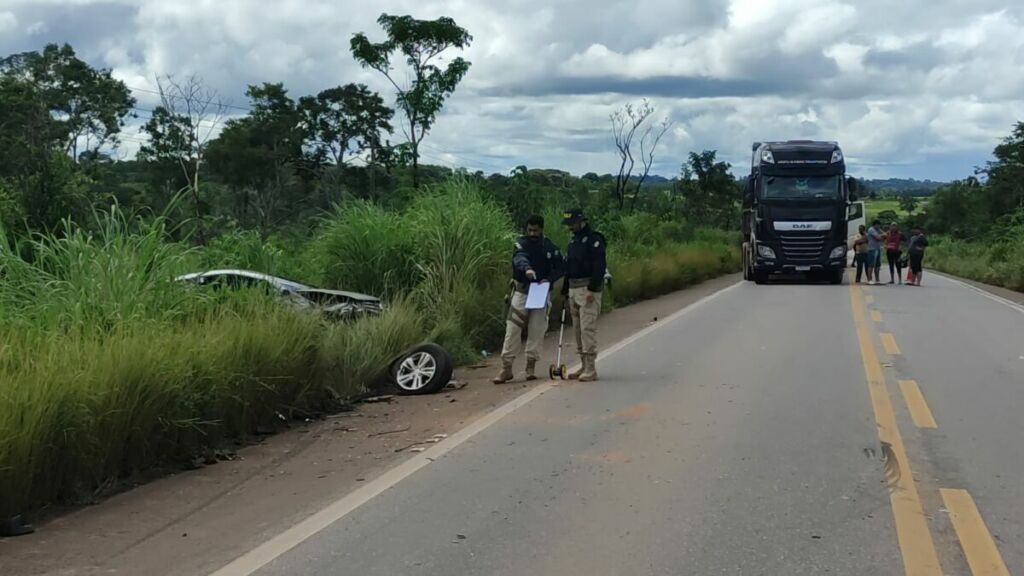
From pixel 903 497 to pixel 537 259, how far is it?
19.0 feet

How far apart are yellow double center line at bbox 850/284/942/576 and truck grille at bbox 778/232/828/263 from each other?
17.3 m

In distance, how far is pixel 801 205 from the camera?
27141 millimetres

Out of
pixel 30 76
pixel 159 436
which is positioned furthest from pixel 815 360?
pixel 30 76

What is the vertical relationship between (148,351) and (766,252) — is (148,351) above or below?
above

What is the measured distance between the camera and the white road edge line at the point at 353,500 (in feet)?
15.9

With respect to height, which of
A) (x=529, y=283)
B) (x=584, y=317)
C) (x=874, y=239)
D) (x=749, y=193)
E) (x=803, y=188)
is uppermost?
(x=803, y=188)

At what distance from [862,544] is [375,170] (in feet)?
123

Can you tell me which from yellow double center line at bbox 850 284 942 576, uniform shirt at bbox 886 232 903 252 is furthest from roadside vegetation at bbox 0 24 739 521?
uniform shirt at bbox 886 232 903 252

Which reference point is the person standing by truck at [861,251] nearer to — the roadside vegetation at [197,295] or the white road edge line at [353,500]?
the roadside vegetation at [197,295]

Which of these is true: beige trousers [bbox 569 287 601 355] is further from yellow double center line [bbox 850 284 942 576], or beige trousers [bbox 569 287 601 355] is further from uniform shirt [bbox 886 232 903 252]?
uniform shirt [bbox 886 232 903 252]

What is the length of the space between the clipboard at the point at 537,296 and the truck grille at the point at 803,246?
1806 centimetres

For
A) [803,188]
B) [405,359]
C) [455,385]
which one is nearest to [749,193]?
[803,188]

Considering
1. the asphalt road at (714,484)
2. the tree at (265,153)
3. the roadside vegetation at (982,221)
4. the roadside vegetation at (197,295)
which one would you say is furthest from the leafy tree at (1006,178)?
the asphalt road at (714,484)

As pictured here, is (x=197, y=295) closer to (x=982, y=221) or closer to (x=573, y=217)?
(x=573, y=217)
